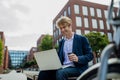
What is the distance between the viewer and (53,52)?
2607 millimetres

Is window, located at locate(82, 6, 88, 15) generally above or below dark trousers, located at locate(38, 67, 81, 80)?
above

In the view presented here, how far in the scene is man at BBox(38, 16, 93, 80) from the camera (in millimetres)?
2568

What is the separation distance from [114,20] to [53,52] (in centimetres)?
165

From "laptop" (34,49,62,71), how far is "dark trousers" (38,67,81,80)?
0.07 m

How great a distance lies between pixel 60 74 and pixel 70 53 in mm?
324

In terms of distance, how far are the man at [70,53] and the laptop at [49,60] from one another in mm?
74

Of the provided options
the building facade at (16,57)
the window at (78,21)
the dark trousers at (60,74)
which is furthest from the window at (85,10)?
the building facade at (16,57)

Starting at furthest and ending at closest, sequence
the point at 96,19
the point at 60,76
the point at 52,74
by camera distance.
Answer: the point at 96,19 < the point at 52,74 < the point at 60,76

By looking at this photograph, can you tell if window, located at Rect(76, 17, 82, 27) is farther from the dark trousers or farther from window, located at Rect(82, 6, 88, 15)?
the dark trousers

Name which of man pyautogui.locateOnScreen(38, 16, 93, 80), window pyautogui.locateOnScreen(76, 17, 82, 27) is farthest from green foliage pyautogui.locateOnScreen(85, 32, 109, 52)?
man pyautogui.locateOnScreen(38, 16, 93, 80)

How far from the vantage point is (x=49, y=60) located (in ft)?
8.75

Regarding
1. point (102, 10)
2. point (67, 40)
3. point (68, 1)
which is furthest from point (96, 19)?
point (67, 40)

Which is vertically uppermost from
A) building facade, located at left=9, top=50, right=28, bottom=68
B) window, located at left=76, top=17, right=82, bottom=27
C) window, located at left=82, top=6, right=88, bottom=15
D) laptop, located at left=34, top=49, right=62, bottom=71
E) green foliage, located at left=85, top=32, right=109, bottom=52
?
window, located at left=82, top=6, right=88, bottom=15

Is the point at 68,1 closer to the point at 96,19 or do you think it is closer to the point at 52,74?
the point at 96,19
